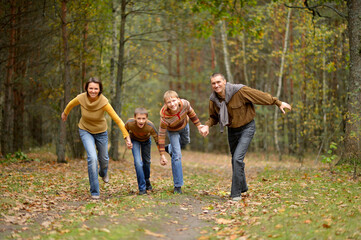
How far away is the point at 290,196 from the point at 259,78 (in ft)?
80.1

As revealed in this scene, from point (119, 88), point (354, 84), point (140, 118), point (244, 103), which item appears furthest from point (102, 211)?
point (119, 88)

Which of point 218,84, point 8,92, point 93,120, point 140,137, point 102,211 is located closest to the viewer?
point 102,211

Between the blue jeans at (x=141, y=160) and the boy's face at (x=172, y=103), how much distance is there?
4.10ft

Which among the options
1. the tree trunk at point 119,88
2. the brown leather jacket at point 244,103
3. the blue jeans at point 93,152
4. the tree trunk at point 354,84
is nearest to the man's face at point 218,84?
the brown leather jacket at point 244,103

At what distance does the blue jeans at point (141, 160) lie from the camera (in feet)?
25.7

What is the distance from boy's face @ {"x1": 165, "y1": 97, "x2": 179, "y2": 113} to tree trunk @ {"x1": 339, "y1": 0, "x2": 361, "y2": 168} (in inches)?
231

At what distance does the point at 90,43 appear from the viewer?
1725cm

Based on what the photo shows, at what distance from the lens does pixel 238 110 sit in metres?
7.31

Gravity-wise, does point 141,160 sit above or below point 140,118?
below

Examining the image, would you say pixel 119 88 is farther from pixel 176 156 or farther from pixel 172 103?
pixel 172 103

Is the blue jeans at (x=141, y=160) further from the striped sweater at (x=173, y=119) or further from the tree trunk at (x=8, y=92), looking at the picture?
the tree trunk at (x=8, y=92)

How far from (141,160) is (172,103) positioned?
153 cm

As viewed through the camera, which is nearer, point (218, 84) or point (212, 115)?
point (218, 84)

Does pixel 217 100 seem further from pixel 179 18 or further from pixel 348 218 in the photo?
pixel 179 18
